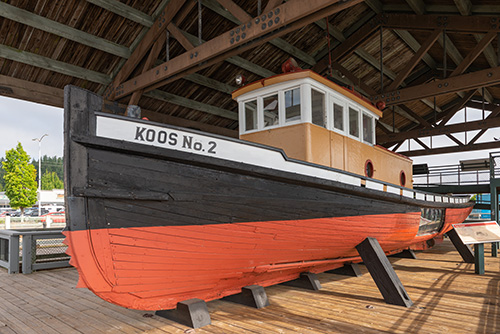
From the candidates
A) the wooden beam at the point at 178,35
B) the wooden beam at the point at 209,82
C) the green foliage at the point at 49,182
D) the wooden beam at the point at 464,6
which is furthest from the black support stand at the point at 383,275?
the green foliage at the point at 49,182

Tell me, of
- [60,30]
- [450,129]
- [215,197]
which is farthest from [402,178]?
[450,129]

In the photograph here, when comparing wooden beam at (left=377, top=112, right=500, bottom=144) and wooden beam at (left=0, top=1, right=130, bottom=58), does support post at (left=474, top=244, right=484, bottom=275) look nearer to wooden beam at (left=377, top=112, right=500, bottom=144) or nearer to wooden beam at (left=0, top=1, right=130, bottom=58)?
wooden beam at (left=0, top=1, right=130, bottom=58)

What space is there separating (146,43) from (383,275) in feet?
20.0

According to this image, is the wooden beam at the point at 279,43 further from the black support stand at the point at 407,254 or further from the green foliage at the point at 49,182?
the green foliage at the point at 49,182

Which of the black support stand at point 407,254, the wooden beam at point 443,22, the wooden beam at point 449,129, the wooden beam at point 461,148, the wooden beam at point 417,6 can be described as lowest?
the black support stand at point 407,254

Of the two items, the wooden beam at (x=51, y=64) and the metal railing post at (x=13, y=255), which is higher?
the wooden beam at (x=51, y=64)

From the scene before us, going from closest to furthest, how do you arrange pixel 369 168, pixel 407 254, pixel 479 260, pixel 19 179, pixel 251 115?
pixel 251 115 < pixel 369 168 < pixel 479 260 < pixel 407 254 < pixel 19 179

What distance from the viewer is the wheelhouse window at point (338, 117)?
4215 millimetres

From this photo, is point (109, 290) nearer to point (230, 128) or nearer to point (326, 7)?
point (326, 7)

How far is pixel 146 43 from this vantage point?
22.7 feet

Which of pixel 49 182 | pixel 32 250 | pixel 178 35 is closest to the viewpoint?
pixel 32 250

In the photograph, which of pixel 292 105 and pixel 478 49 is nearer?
pixel 292 105

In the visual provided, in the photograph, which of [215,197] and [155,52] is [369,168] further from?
[155,52]

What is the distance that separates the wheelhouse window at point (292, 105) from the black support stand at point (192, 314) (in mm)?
2209
